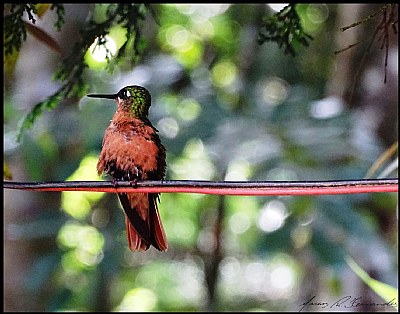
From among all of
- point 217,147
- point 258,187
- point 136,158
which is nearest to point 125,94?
point 136,158

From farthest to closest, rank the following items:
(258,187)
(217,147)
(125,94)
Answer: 1. (217,147)
2. (125,94)
3. (258,187)

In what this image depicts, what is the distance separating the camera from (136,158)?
0.53 m

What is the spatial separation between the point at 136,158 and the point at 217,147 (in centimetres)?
127

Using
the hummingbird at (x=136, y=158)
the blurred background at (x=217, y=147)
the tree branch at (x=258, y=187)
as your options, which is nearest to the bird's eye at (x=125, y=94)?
the hummingbird at (x=136, y=158)

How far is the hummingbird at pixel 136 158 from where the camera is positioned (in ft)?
1.61

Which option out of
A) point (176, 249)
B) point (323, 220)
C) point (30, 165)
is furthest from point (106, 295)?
point (323, 220)

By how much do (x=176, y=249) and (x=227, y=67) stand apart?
1.06 metres

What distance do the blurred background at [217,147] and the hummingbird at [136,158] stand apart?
35 cm

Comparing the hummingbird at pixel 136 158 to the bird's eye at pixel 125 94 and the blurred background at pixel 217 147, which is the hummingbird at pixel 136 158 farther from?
the blurred background at pixel 217 147

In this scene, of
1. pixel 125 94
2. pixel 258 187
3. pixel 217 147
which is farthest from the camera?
pixel 217 147

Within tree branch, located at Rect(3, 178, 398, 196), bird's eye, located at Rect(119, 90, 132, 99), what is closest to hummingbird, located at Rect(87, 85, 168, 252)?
bird's eye, located at Rect(119, 90, 132, 99)

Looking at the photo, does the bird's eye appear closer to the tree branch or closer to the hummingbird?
the hummingbird

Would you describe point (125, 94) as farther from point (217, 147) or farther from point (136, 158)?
point (217, 147)

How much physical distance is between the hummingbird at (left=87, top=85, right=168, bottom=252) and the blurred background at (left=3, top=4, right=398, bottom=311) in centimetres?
35
